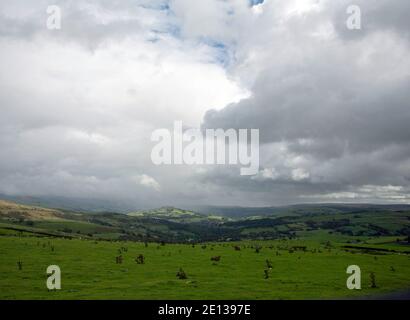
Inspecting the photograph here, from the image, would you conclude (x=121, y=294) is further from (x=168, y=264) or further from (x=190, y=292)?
(x=168, y=264)

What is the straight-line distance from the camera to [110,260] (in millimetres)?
57906

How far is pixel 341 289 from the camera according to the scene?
4147cm
